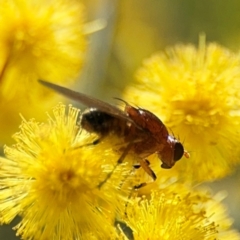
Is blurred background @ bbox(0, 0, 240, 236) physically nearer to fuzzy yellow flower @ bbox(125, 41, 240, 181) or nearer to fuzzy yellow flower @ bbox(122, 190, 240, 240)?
fuzzy yellow flower @ bbox(125, 41, 240, 181)

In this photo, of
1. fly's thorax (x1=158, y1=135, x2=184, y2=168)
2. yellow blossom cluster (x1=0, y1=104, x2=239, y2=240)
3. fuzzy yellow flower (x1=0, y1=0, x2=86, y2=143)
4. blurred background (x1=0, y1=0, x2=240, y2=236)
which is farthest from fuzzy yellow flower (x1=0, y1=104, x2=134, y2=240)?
blurred background (x1=0, y1=0, x2=240, y2=236)

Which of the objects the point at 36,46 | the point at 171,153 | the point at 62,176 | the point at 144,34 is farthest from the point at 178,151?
the point at 144,34

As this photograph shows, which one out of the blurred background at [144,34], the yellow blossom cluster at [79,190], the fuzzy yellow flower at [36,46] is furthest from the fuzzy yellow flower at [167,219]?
the blurred background at [144,34]

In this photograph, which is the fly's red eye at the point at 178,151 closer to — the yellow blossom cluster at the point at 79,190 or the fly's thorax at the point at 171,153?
the fly's thorax at the point at 171,153

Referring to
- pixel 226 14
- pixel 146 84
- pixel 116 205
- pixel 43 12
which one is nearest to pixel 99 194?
pixel 116 205

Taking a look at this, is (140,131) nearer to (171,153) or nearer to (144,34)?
(171,153)

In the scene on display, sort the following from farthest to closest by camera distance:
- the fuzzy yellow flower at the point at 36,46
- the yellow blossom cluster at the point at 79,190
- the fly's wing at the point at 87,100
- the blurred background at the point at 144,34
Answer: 1. the blurred background at the point at 144,34
2. the fuzzy yellow flower at the point at 36,46
3. the yellow blossom cluster at the point at 79,190
4. the fly's wing at the point at 87,100
